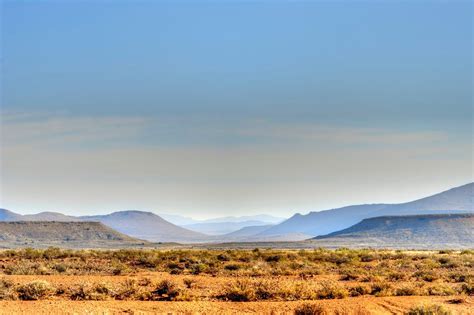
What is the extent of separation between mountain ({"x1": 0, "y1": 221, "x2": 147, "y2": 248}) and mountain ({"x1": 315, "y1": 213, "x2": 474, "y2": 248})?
5227 cm

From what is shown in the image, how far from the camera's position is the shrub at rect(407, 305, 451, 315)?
66.8 ft

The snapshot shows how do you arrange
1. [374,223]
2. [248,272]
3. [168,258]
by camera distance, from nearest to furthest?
[248,272] < [168,258] < [374,223]

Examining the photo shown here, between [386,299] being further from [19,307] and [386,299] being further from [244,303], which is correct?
[19,307]

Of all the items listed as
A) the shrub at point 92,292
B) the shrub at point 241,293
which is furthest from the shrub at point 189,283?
the shrub at point 92,292

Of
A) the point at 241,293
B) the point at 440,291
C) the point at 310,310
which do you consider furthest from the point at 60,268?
the point at 440,291

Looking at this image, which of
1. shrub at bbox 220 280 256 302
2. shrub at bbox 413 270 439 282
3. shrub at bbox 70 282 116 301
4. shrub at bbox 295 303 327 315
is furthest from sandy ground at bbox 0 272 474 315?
shrub at bbox 413 270 439 282

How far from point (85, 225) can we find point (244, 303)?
142062mm

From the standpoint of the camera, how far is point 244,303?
23188mm

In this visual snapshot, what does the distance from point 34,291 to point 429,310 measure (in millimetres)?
15219

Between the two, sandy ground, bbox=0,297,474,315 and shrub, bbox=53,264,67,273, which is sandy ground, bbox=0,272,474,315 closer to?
sandy ground, bbox=0,297,474,315

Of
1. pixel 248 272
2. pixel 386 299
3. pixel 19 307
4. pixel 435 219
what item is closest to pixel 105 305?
pixel 19 307

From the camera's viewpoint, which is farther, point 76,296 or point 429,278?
point 429,278

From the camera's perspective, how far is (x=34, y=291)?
948 inches

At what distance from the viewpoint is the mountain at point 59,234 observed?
136500mm
